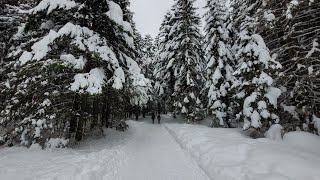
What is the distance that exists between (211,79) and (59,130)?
15.3 metres

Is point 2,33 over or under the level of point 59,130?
over

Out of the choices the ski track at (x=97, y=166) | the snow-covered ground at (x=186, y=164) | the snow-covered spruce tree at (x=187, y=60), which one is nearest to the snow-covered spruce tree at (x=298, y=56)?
the snow-covered ground at (x=186, y=164)

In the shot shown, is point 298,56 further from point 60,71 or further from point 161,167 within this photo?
point 60,71

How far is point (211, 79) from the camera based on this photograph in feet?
79.5

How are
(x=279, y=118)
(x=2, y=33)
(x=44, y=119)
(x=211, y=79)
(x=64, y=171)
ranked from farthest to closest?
1. (x=211, y=79)
2. (x=2, y=33)
3. (x=279, y=118)
4. (x=44, y=119)
5. (x=64, y=171)

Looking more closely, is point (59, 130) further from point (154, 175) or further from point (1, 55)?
point (1, 55)

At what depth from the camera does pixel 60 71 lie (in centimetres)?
1262

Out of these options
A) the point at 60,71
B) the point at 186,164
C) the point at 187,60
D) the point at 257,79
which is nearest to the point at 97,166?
the point at 186,164

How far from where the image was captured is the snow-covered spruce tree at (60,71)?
11312 mm

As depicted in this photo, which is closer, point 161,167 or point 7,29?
point 161,167

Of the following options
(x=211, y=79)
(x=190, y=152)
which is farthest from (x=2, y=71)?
(x=211, y=79)

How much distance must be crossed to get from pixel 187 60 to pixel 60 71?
17.0 meters

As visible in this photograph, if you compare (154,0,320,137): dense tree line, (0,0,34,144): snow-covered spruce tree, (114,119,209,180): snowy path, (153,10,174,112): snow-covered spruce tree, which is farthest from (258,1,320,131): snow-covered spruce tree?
(153,10,174,112): snow-covered spruce tree

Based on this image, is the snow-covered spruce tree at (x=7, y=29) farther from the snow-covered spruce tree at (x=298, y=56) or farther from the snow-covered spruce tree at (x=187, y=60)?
the snow-covered spruce tree at (x=187, y=60)
